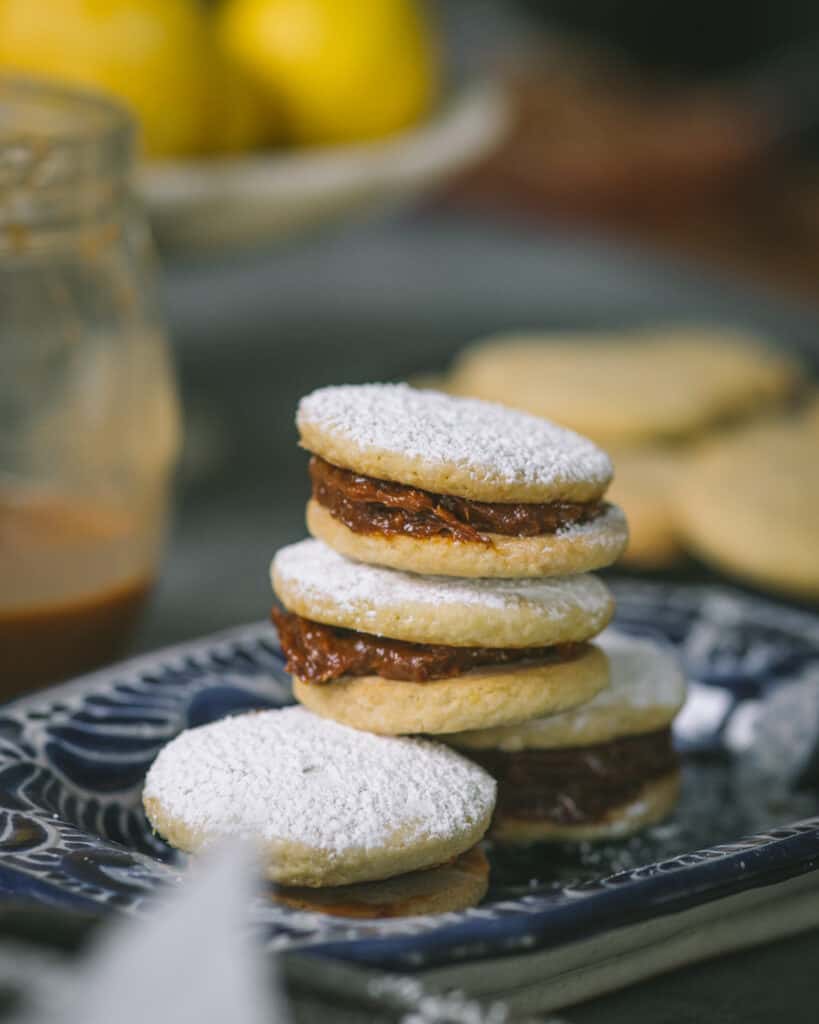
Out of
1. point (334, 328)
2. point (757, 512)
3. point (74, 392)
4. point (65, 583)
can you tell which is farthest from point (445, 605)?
point (334, 328)

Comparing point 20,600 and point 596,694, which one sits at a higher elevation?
point 20,600

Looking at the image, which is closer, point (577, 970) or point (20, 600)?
point (577, 970)

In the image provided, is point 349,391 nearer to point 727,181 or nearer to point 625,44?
point 727,181

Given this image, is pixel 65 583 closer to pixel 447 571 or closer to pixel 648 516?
pixel 447 571

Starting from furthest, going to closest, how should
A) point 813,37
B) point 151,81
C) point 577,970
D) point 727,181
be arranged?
point 813,37 < point 727,181 < point 151,81 < point 577,970

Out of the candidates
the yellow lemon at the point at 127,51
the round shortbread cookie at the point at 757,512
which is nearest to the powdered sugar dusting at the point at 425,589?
the round shortbread cookie at the point at 757,512

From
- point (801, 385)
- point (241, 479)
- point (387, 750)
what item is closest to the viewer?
point (387, 750)

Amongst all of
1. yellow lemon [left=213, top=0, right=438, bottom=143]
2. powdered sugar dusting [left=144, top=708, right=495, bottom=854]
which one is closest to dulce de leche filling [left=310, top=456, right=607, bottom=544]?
powdered sugar dusting [left=144, top=708, right=495, bottom=854]

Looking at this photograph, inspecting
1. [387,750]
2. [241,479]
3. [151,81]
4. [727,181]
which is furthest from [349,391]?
[727,181]
